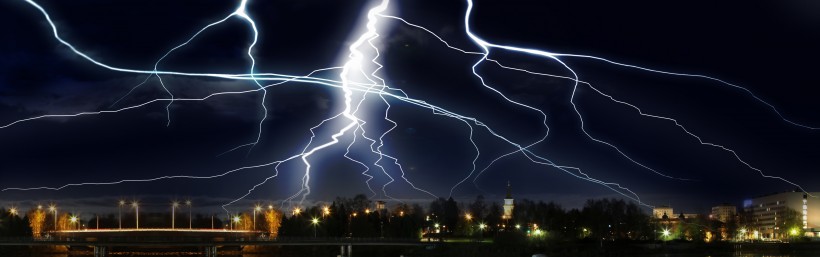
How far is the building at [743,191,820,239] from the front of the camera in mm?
149500

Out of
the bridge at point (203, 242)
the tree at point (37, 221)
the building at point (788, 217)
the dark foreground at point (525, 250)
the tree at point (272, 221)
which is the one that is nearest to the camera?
the bridge at point (203, 242)

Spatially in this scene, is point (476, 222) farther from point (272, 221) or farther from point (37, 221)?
point (37, 221)

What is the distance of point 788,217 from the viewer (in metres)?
149

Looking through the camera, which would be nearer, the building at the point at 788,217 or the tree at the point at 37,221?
the tree at the point at 37,221

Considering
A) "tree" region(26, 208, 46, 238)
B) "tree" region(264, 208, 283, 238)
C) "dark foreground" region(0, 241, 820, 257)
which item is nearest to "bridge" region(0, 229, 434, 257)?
"dark foreground" region(0, 241, 820, 257)

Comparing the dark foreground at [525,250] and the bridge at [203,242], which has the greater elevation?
the bridge at [203,242]

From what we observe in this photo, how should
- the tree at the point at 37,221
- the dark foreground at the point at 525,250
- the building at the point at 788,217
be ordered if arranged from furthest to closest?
the building at the point at 788,217
the tree at the point at 37,221
the dark foreground at the point at 525,250

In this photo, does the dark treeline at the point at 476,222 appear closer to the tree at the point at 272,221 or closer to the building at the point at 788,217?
the tree at the point at 272,221

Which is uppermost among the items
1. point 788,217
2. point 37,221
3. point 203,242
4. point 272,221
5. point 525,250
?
point 37,221

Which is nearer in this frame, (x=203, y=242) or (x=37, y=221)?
(x=203, y=242)

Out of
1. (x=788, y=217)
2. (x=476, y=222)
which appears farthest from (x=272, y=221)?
(x=788, y=217)

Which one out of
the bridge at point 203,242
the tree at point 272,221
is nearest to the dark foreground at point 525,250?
the bridge at point 203,242

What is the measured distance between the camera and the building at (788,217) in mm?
149500

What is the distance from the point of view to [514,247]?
297 feet
